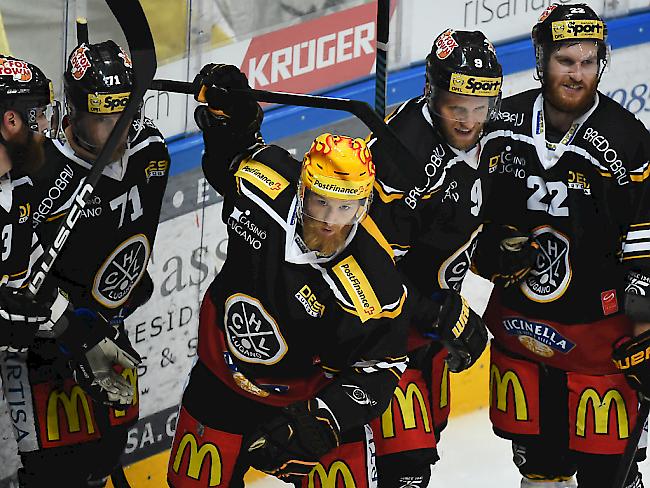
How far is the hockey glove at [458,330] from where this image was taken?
417 cm

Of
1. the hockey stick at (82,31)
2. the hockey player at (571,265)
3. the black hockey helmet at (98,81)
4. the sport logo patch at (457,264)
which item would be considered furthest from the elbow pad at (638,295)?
the hockey stick at (82,31)

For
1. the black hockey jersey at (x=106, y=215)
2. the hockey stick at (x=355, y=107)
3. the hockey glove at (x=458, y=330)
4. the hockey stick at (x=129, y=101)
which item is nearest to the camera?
the hockey stick at (x=129, y=101)

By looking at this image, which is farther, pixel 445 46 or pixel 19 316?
pixel 445 46

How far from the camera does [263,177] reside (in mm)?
3906

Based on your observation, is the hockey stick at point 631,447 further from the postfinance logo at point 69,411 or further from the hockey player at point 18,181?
the hockey player at point 18,181

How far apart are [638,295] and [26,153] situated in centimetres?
157

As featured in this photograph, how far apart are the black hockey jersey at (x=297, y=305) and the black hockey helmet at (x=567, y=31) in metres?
0.78

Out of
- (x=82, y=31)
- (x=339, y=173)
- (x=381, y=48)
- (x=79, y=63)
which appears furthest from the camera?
(x=82, y=31)

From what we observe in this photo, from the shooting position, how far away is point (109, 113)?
13.1 ft

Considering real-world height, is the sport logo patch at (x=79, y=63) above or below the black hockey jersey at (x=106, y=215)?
above

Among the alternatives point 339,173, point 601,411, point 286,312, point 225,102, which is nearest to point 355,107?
point 339,173

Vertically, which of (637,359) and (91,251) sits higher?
(91,251)

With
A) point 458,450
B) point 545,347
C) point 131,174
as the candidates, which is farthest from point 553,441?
point 131,174

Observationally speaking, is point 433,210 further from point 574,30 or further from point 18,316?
point 18,316
